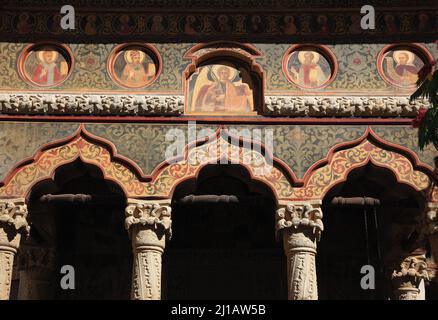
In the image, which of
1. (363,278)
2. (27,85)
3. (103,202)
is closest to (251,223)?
(363,278)

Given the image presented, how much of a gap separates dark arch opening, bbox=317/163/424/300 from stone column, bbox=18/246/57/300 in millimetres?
4820

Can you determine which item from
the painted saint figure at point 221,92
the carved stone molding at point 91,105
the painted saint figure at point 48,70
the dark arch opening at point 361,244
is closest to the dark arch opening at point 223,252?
the dark arch opening at point 361,244

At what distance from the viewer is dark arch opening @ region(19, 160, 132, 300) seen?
47.1ft

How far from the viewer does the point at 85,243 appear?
50.1ft

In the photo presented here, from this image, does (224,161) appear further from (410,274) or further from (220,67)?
(410,274)

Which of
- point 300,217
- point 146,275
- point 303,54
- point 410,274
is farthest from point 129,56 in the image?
point 410,274

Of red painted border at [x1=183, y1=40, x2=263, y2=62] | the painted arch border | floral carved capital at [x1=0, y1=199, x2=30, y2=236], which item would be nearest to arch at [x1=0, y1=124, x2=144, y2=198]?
the painted arch border

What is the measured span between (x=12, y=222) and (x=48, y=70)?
2686 millimetres

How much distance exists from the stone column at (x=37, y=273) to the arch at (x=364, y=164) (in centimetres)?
504

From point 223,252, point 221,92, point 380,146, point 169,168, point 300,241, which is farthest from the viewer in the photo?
point 223,252

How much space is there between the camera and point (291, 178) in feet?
39.8

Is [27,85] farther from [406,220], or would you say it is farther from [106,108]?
[406,220]

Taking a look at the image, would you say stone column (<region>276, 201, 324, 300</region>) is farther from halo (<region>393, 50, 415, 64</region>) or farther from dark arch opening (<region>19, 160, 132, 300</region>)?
dark arch opening (<region>19, 160, 132, 300</region>)

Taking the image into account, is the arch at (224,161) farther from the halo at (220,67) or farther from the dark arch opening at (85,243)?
the dark arch opening at (85,243)
